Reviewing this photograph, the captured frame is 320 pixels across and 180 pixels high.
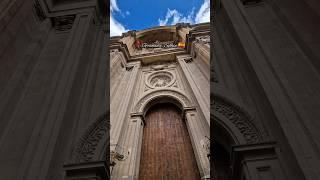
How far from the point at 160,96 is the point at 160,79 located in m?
1.27

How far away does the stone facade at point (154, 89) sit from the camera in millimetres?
7520

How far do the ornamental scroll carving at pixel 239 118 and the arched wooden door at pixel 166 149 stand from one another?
2132 millimetres

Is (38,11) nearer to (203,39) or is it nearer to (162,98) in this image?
(162,98)

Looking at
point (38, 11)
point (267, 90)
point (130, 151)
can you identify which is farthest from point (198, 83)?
point (267, 90)

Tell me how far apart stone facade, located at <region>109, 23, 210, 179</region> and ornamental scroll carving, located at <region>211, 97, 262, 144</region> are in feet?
5.50

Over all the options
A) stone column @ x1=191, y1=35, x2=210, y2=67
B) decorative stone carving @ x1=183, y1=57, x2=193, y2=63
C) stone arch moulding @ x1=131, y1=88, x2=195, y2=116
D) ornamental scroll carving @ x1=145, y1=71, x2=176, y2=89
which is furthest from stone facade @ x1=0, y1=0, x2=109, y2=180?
decorative stone carving @ x1=183, y1=57, x2=193, y2=63

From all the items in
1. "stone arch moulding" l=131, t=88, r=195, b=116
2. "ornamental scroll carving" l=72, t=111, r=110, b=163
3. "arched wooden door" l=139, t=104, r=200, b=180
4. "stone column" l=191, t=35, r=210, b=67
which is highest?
"stone column" l=191, t=35, r=210, b=67

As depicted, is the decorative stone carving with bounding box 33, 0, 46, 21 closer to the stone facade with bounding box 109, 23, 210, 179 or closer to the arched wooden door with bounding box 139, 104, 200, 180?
the stone facade with bounding box 109, 23, 210, 179

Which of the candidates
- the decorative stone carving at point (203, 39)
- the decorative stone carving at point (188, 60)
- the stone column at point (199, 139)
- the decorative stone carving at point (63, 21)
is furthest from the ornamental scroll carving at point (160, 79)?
the decorative stone carving at point (63, 21)

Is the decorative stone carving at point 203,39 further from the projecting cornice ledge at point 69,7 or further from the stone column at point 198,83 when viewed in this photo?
the projecting cornice ledge at point 69,7

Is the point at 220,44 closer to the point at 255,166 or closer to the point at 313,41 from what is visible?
the point at 313,41

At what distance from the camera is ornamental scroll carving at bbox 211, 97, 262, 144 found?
4967mm

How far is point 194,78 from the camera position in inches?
404

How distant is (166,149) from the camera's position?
8.12 metres
